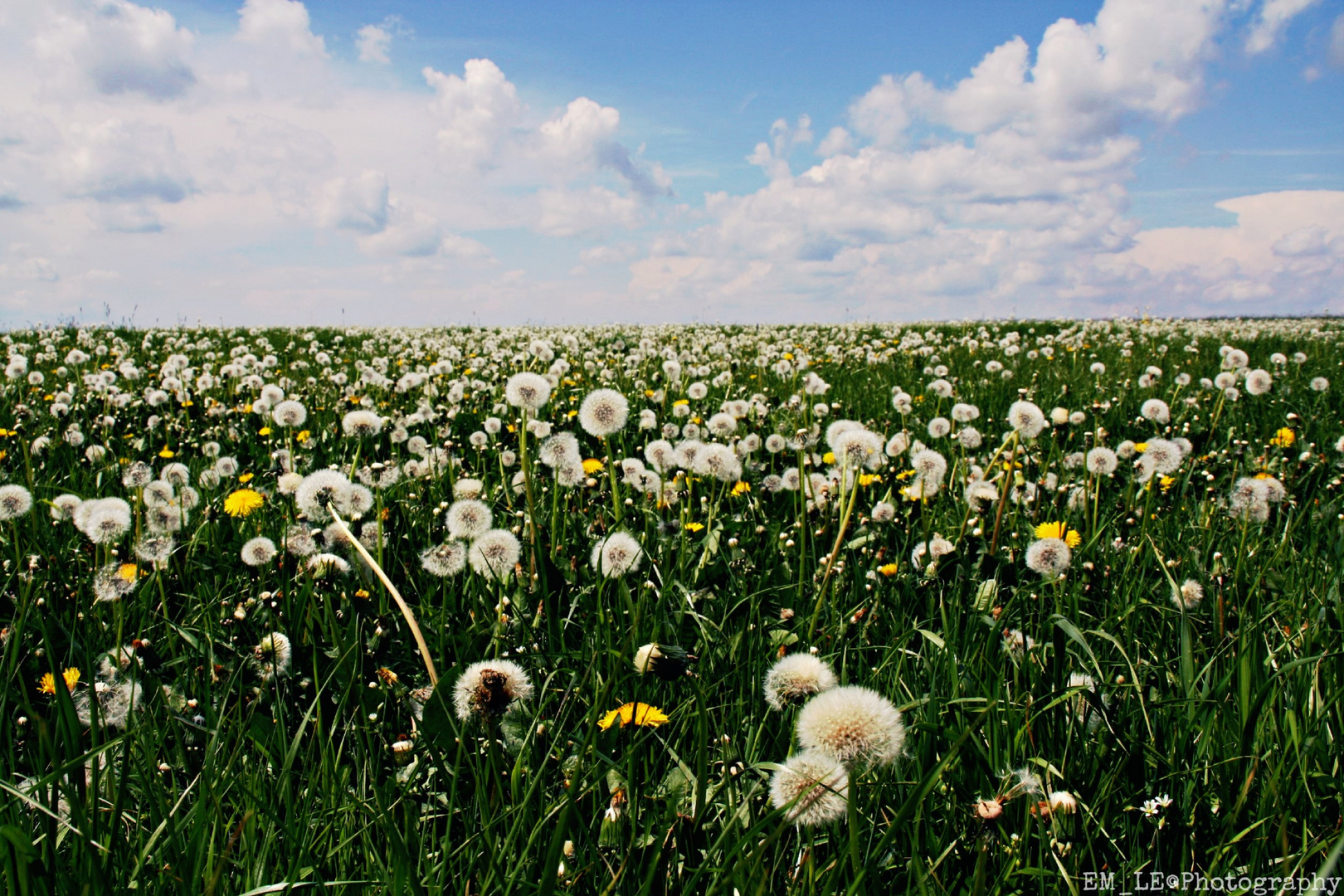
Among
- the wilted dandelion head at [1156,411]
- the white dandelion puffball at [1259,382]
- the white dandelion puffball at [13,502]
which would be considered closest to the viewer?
the white dandelion puffball at [13,502]

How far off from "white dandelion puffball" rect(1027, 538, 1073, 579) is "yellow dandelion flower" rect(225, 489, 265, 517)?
286 centimetres

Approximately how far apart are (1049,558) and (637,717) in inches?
55.3

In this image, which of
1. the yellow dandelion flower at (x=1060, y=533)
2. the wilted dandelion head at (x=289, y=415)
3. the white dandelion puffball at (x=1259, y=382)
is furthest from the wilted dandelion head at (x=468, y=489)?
the white dandelion puffball at (x=1259, y=382)

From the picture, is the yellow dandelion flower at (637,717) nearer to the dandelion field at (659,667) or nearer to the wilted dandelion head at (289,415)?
the dandelion field at (659,667)

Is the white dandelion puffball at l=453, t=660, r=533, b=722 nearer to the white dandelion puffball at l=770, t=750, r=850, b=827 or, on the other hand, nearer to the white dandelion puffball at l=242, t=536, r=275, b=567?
the white dandelion puffball at l=770, t=750, r=850, b=827

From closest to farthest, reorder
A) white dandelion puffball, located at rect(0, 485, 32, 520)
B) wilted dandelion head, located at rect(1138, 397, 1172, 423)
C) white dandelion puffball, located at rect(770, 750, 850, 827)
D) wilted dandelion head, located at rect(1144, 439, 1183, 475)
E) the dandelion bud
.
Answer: white dandelion puffball, located at rect(770, 750, 850, 827)
the dandelion bud
white dandelion puffball, located at rect(0, 485, 32, 520)
wilted dandelion head, located at rect(1144, 439, 1183, 475)
wilted dandelion head, located at rect(1138, 397, 1172, 423)

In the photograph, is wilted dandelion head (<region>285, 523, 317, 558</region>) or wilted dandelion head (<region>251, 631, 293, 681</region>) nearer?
wilted dandelion head (<region>251, 631, 293, 681</region>)

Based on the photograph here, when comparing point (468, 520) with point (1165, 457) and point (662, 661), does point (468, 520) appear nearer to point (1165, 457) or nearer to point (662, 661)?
point (662, 661)

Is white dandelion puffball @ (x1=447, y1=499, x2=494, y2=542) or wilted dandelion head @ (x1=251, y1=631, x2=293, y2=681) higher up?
white dandelion puffball @ (x1=447, y1=499, x2=494, y2=542)

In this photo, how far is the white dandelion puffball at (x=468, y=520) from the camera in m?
2.58

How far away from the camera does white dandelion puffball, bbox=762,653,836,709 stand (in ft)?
5.30

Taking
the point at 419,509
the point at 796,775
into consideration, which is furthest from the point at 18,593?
the point at 796,775

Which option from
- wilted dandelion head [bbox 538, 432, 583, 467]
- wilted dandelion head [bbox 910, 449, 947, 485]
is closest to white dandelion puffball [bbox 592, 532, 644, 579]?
wilted dandelion head [bbox 538, 432, 583, 467]

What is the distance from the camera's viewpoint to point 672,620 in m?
2.37
